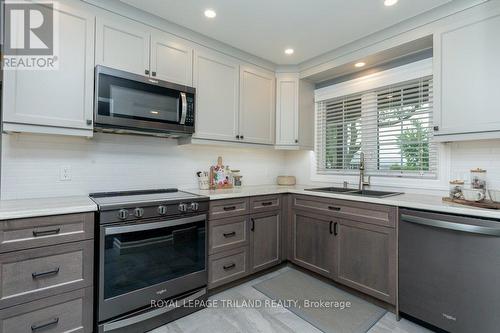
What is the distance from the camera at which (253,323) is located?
1.94m

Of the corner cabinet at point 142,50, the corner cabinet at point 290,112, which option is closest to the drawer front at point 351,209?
the corner cabinet at point 290,112

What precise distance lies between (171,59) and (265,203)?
173 centimetres

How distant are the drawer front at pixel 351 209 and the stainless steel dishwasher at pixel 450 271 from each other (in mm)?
119

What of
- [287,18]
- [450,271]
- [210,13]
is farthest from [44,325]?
[287,18]

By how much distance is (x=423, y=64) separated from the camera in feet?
7.94

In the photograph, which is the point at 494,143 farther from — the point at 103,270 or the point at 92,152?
the point at 92,152

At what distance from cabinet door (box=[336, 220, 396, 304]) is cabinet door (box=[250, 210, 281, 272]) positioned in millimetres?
685

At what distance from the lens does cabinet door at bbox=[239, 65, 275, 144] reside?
290 centimetres

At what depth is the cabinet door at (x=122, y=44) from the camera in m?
1.95

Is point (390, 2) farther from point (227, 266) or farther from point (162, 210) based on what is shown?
point (227, 266)

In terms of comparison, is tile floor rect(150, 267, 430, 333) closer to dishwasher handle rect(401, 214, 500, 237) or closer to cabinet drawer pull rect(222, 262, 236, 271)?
cabinet drawer pull rect(222, 262, 236, 271)

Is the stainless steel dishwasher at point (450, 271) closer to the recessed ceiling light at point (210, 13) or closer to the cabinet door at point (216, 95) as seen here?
the cabinet door at point (216, 95)

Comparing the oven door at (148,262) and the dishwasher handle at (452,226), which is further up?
the dishwasher handle at (452,226)

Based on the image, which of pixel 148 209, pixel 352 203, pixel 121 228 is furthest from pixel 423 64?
pixel 121 228
